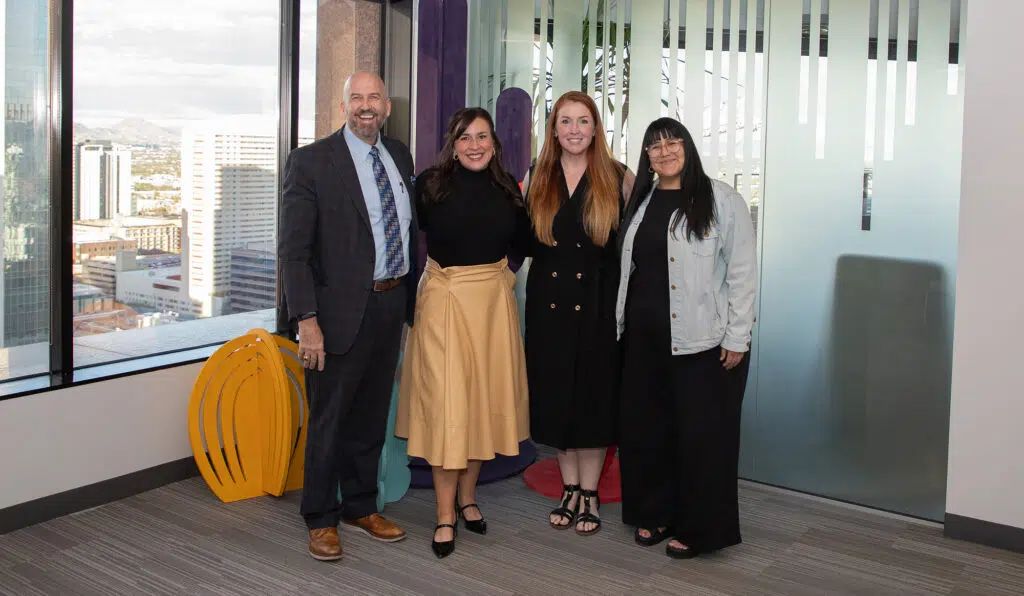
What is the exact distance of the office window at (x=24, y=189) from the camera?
133 inches

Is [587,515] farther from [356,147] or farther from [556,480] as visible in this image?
[356,147]

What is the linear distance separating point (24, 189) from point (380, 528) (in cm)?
183

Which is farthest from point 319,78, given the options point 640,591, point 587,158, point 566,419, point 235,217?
point 640,591

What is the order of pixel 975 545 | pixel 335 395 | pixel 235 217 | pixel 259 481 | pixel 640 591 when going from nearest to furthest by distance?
pixel 640 591
pixel 335 395
pixel 975 545
pixel 259 481
pixel 235 217

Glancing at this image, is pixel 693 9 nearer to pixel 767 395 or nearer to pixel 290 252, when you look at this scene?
pixel 767 395

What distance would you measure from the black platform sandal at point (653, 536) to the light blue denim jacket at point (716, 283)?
2.36ft

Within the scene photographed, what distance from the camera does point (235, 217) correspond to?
440cm

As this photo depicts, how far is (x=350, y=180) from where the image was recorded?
317 centimetres

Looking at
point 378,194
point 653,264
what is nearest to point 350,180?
point 378,194

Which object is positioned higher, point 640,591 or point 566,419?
point 566,419

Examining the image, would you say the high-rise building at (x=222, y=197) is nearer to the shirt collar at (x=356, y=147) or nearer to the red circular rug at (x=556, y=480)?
the shirt collar at (x=356, y=147)

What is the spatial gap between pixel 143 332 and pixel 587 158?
209cm

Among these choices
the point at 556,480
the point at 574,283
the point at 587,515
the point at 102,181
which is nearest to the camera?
the point at 574,283

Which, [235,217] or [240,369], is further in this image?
[235,217]
